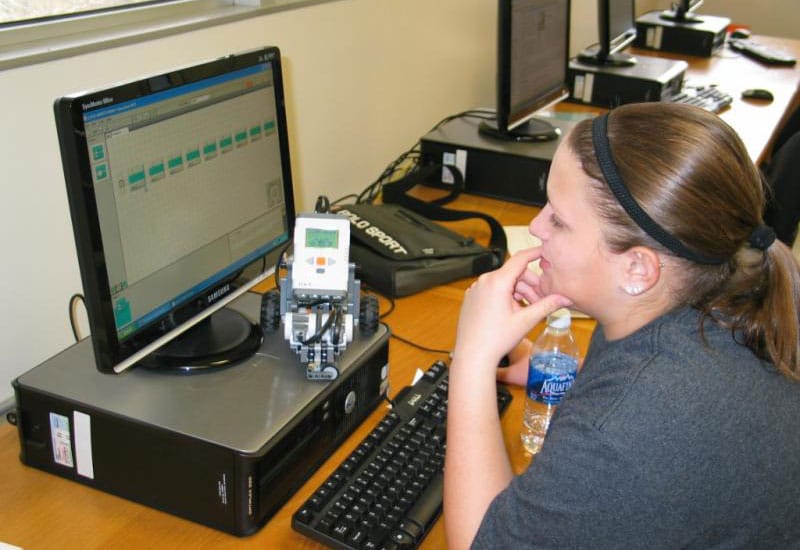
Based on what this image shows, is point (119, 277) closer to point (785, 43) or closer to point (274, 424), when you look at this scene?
point (274, 424)

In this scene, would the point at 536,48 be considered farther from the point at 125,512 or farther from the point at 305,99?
the point at 125,512

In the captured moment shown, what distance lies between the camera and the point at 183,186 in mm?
1028

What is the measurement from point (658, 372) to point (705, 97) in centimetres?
208

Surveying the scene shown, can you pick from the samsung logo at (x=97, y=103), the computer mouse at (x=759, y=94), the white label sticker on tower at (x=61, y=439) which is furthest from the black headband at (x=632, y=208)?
the computer mouse at (x=759, y=94)

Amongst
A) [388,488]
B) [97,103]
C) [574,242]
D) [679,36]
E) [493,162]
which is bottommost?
[388,488]

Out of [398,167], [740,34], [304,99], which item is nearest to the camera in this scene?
[304,99]

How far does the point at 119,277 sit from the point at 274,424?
0.25 metres

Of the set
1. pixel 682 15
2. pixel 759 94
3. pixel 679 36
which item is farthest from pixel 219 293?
pixel 682 15

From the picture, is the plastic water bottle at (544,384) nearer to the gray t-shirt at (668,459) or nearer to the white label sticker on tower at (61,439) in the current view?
the gray t-shirt at (668,459)

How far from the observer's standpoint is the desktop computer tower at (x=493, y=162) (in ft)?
6.50

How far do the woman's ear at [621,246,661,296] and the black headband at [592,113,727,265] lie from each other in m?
0.02

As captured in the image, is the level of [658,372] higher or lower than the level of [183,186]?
lower

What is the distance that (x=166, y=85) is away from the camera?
967 mm

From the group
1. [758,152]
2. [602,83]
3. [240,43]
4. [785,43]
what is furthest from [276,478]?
[785,43]
